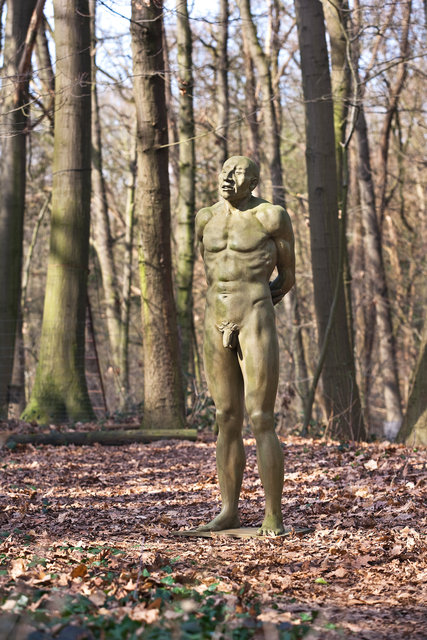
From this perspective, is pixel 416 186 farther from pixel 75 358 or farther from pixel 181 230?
pixel 75 358

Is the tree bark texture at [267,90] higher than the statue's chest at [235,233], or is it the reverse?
the tree bark texture at [267,90]

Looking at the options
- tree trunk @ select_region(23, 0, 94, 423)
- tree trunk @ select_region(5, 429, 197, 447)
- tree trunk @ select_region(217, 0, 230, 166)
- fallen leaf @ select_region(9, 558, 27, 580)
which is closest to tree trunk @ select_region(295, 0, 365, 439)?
tree trunk @ select_region(5, 429, 197, 447)

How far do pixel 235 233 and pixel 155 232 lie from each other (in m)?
7.32

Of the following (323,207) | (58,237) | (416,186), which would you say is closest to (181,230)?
(58,237)

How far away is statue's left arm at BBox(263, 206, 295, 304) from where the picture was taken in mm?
6848

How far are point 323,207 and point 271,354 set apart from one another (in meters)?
7.47

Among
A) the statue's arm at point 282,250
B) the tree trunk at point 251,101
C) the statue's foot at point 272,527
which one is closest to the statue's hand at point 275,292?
the statue's arm at point 282,250

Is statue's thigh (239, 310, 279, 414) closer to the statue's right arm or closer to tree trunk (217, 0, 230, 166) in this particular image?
the statue's right arm

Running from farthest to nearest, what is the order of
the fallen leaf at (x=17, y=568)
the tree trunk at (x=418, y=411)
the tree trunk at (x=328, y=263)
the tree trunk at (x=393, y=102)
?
the tree trunk at (x=393, y=102)
the tree trunk at (x=328, y=263)
the tree trunk at (x=418, y=411)
the fallen leaf at (x=17, y=568)

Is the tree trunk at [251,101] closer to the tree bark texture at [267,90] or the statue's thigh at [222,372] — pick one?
the tree bark texture at [267,90]

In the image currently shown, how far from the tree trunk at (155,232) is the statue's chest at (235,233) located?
707cm

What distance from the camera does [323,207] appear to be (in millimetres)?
Answer: 13836

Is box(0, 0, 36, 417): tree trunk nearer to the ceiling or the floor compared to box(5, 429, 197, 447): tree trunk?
nearer to the ceiling

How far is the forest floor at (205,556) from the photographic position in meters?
4.09
